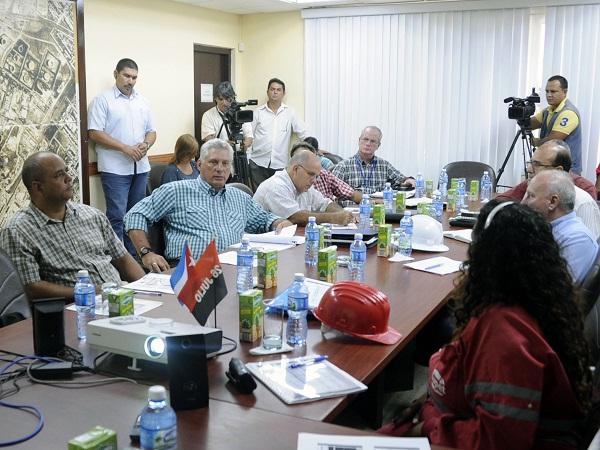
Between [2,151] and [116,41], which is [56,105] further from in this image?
[116,41]

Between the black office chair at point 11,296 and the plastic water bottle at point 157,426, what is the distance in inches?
46.1

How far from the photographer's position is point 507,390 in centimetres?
138

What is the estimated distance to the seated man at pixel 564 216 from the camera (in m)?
2.52

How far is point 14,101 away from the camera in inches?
175

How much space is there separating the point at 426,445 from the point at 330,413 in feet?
0.78

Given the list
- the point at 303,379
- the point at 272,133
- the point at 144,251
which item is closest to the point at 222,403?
the point at 303,379

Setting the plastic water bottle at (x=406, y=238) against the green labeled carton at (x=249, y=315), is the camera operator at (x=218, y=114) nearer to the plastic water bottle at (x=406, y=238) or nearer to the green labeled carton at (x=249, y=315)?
the plastic water bottle at (x=406, y=238)

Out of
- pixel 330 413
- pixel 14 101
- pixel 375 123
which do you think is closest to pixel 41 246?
pixel 330 413

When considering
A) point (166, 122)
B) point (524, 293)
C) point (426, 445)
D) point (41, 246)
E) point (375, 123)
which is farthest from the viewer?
point (375, 123)

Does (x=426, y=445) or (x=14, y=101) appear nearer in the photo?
(x=426, y=445)

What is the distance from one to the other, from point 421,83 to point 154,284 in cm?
487

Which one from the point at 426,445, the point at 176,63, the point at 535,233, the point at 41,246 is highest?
the point at 176,63

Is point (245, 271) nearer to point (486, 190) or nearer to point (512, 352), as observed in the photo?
point (512, 352)

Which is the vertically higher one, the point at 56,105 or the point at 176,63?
the point at 176,63
